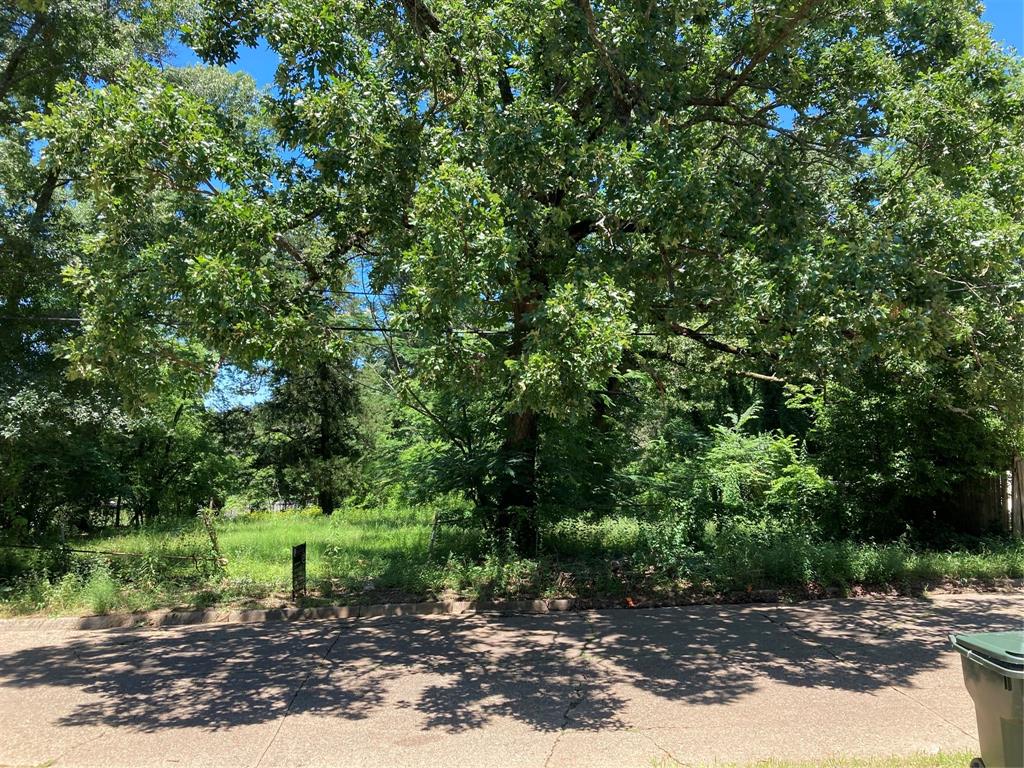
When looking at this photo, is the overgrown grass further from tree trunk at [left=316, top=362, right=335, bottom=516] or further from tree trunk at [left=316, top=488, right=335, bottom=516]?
tree trunk at [left=316, top=488, right=335, bottom=516]

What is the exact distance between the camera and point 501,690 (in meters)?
5.82

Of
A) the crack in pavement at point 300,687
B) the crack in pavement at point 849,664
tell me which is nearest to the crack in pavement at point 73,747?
the crack in pavement at point 300,687

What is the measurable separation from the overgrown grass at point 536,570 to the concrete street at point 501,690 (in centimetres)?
76

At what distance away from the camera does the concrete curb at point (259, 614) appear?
8.30 m

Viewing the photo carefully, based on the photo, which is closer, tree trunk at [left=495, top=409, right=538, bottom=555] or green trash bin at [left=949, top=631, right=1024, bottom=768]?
green trash bin at [left=949, top=631, right=1024, bottom=768]

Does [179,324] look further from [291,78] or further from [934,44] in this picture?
[934,44]

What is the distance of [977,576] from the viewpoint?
9.68m

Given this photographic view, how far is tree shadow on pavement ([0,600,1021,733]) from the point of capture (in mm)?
5512

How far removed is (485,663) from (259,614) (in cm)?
346

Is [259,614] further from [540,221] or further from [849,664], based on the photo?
[849,664]

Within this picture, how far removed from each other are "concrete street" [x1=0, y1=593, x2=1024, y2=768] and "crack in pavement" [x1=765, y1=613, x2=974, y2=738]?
0.02 m

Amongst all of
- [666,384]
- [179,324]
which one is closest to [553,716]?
[179,324]

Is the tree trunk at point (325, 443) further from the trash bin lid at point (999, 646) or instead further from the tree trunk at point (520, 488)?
the trash bin lid at point (999, 646)

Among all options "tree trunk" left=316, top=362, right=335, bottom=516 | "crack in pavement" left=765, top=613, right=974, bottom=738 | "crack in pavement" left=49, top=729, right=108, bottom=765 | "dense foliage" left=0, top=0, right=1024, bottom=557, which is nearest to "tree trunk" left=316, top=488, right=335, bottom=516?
"tree trunk" left=316, top=362, right=335, bottom=516
